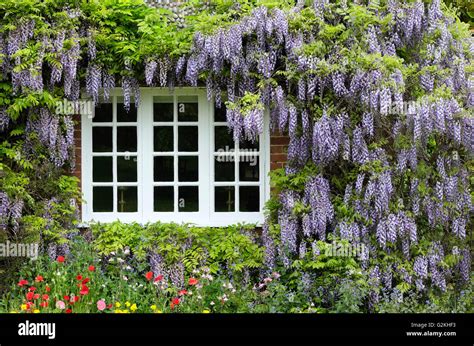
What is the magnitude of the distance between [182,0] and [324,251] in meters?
3.09

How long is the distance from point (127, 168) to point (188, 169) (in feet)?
2.13

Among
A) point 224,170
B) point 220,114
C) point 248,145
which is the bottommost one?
point 224,170

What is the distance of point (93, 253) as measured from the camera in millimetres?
6984

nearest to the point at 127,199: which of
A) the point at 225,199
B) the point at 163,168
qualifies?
the point at 163,168

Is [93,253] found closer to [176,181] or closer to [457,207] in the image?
[176,181]

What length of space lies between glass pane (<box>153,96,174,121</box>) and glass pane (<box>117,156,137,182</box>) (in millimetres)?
510

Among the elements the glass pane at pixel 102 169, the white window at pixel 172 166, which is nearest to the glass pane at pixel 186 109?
the white window at pixel 172 166

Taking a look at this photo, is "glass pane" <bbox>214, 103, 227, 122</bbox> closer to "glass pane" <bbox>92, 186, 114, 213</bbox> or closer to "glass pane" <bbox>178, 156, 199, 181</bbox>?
"glass pane" <bbox>178, 156, 199, 181</bbox>

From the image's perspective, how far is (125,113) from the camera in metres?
7.57

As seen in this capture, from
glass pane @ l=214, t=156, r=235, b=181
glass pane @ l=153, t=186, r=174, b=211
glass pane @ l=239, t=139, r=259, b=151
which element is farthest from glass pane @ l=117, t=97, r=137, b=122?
glass pane @ l=239, t=139, r=259, b=151

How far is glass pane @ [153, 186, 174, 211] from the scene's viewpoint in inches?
295

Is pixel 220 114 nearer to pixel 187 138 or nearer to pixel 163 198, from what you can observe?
pixel 187 138

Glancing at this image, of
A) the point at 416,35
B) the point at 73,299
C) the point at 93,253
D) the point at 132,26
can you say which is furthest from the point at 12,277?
the point at 416,35

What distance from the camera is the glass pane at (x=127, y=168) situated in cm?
750
